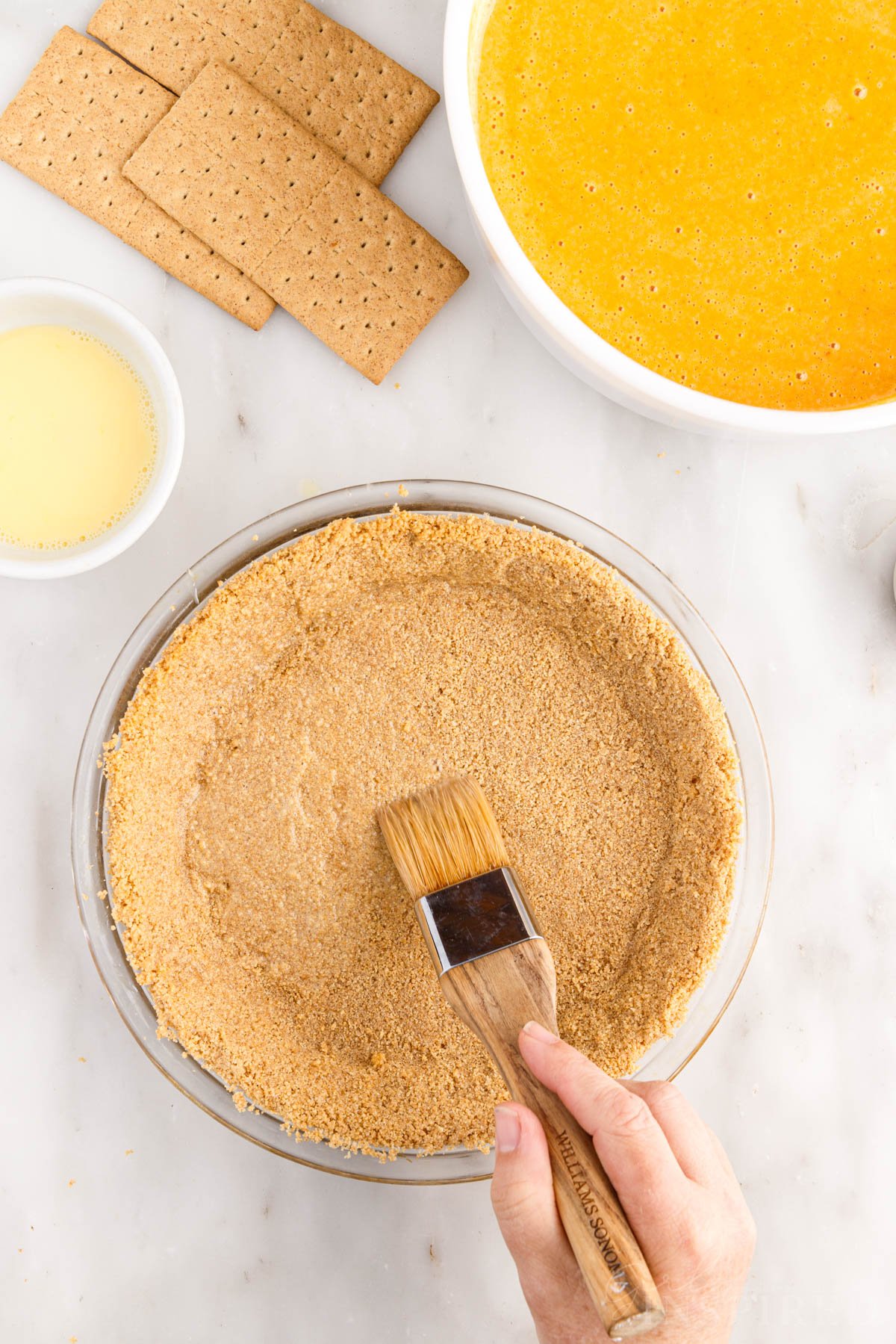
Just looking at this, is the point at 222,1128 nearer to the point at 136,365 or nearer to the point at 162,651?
the point at 162,651

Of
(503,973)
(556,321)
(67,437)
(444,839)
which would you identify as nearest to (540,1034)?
(503,973)

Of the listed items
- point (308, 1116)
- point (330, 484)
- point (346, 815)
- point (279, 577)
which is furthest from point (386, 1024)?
point (330, 484)

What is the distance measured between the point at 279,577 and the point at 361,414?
237 millimetres

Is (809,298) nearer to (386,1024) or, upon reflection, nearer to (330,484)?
(330,484)

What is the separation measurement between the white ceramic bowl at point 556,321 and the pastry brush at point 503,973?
1.40 feet

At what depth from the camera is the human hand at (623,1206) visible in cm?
75

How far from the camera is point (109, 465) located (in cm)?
104

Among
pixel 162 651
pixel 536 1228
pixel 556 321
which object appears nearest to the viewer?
pixel 536 1228

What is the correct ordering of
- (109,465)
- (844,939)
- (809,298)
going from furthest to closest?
(844,939), (109,465), (809,298)

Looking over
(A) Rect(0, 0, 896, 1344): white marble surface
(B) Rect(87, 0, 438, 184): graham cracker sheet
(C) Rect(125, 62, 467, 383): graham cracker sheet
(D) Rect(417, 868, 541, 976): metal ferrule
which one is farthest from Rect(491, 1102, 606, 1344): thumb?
(B) Rect(87, 0, 438, 184): graham cracker sheet

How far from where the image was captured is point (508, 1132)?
77 cm

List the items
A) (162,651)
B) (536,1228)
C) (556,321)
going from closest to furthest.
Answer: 1. (536,1228)
2. (556,321)
3. (162,651)

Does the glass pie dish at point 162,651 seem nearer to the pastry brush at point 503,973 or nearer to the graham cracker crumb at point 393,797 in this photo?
the graham cracker crumb at point 393,797

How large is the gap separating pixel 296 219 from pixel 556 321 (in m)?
0.36
